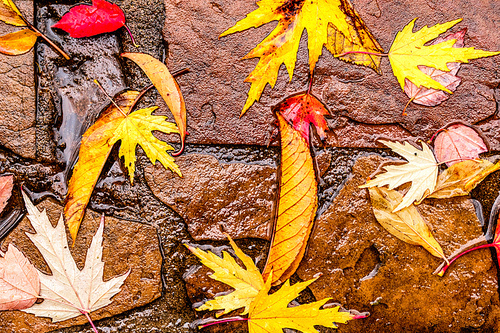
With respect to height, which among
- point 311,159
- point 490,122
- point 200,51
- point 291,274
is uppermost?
point 200,51

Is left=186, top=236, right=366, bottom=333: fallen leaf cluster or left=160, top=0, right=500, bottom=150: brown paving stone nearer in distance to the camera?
left=186, top=236, right=366, bottom=333: fallen leaf cluster

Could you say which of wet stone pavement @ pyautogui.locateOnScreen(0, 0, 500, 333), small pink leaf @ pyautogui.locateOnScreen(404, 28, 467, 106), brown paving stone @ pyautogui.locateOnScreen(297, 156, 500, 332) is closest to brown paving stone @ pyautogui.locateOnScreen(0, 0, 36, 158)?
wet stone pavement @ pyautogui.locateOnScreen(0, 0, 500, 333)

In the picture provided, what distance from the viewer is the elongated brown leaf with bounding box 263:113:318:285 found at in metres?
1.18

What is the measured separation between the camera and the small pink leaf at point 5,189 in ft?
3.93

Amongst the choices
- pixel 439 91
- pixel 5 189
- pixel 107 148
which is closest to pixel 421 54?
pixel 439 91

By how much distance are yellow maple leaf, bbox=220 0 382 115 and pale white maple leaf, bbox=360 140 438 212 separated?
Answer: 348 mm

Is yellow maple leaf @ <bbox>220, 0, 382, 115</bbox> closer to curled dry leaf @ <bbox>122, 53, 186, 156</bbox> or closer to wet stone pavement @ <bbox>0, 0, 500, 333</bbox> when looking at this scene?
wet stone pavement @ <bbox>0, 0, 500, 333</bbox>

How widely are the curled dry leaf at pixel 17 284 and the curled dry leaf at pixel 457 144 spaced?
1.51 m

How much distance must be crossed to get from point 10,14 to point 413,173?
61.9 inches

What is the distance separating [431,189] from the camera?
121cm

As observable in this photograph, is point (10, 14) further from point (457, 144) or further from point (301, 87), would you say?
point (457, 144)

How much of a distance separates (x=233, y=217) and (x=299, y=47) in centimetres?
68

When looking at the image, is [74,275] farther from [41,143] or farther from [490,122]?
→ [490,122]

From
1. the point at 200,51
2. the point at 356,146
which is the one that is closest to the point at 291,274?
the point at 356,146
